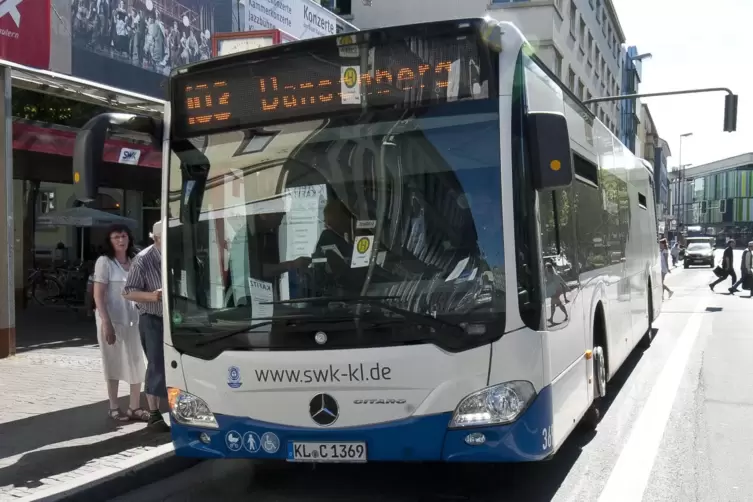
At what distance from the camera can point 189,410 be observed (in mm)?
4707

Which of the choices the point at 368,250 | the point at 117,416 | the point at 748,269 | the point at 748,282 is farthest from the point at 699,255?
the point at 368,250

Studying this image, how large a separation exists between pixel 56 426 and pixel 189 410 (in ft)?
7.60

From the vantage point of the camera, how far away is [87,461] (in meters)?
5.41

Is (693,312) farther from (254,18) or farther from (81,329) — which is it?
(81,329)

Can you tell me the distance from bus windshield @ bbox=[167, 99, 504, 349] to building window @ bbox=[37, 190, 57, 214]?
17813 mm

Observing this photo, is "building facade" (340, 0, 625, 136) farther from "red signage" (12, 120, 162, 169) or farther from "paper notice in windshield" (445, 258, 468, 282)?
"paper notice in windshield" (445, 258, 468, 282)

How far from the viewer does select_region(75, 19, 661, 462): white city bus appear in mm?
4172

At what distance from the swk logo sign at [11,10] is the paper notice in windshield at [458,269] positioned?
25.0ft

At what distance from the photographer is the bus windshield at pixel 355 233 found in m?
4.20

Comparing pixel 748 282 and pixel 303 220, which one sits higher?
pixel 303 220

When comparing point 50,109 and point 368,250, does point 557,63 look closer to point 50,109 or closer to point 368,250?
point 50,109

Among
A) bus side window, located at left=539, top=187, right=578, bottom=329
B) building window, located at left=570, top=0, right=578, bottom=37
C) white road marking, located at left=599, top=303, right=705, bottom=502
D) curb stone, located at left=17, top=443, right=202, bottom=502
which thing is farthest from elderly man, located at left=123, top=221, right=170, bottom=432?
building window, located at left=570, top=0, right=578, bottom=37

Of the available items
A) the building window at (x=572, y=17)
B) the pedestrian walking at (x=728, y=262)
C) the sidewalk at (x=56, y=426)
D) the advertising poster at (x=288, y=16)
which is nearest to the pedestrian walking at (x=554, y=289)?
the sidewalk at (x=56, y=426)

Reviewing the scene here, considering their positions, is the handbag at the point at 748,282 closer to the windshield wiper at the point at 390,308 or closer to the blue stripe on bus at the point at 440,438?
the blue stripe on bus at the point at 440,438
